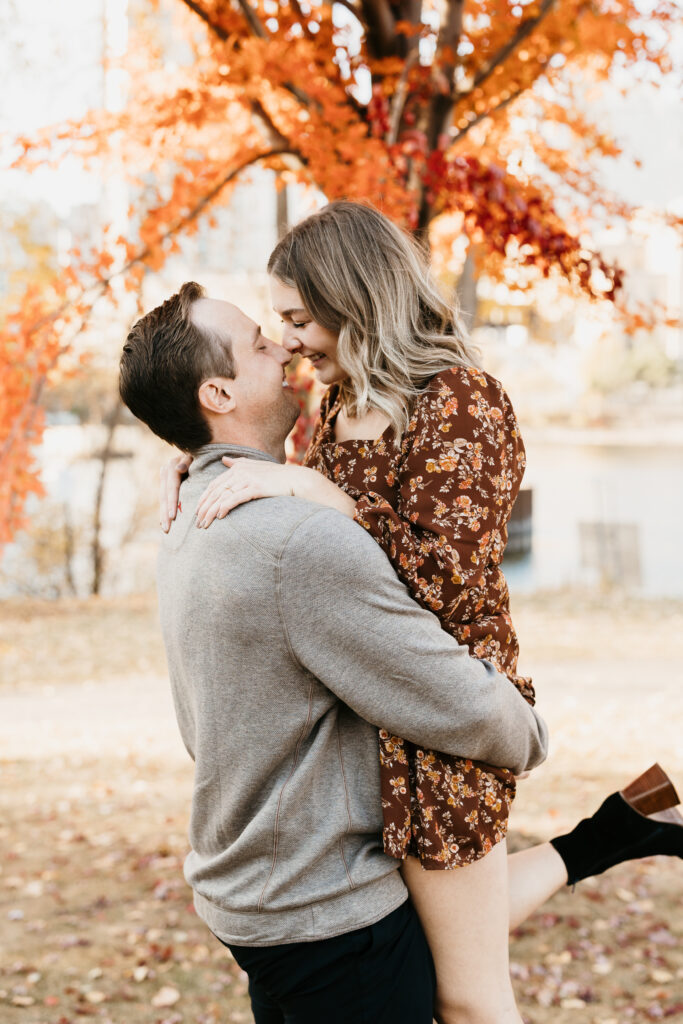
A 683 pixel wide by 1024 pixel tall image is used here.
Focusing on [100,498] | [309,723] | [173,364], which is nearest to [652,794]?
[309,723]

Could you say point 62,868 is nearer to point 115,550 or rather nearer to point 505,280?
point 505,280

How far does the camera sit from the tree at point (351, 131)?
4.28 meters

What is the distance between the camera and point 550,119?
592 cm

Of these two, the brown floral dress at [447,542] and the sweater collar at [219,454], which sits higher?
the sweater collar at [219,454]

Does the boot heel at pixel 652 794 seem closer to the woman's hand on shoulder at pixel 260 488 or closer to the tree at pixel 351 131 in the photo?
the woman's hand on shoulder at pixel 260 488

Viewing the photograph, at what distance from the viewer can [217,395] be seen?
1.92 m

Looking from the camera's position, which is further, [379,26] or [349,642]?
[379,26]

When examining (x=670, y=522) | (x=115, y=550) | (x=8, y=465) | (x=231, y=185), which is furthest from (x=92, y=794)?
(x=670, y=522)

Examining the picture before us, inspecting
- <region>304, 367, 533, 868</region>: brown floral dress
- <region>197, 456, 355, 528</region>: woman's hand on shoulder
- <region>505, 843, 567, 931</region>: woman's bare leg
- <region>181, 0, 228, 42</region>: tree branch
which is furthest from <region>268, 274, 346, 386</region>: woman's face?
<region>181, 0, 228, 42</region>: tree branch

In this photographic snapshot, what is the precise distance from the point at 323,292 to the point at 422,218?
2612mm

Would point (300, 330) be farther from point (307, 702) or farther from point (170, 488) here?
point (307, 702)

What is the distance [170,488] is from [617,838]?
4.40ft

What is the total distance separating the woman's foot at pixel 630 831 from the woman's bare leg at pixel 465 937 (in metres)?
0.54

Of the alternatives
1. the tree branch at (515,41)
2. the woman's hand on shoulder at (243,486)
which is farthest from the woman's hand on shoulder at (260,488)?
the tree branch at (515,41)
